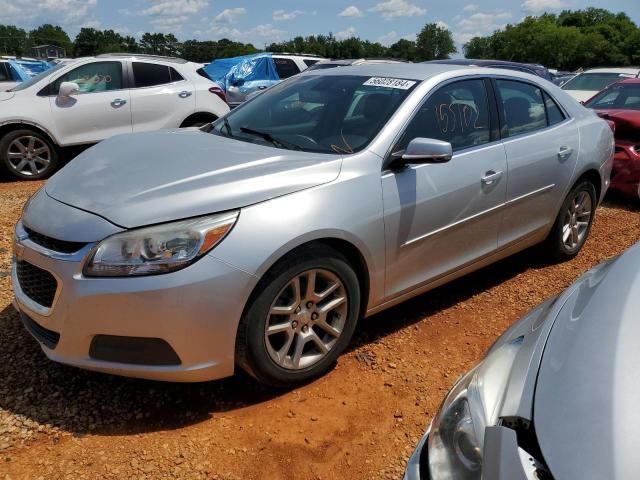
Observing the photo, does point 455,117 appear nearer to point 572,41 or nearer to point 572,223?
point 572,223

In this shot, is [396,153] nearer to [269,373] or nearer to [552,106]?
[269,373]

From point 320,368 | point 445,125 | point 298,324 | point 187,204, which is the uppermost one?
point 445,125

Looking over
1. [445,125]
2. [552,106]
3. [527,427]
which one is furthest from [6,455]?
[552,106]

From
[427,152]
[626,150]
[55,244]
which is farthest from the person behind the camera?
[626,150]

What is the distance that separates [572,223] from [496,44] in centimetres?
9545

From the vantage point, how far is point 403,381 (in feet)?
9.72

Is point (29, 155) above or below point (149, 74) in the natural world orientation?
below

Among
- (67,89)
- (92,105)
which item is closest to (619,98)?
(92,105)

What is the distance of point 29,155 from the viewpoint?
23.3 ft

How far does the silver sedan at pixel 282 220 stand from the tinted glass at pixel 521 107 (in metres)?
0.02

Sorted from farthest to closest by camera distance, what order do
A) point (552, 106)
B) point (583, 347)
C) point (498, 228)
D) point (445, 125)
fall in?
point (552, 106), point (498, 228), point (445, 125), point (583, 347)

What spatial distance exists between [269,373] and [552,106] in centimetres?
310

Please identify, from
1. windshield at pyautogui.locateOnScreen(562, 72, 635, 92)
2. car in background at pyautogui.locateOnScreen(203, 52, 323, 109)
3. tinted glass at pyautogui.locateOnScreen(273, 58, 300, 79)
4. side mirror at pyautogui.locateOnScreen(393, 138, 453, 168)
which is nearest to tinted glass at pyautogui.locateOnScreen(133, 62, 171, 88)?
side mirror at pyautogui.locateOnScreen(393, 138, 453, 168)

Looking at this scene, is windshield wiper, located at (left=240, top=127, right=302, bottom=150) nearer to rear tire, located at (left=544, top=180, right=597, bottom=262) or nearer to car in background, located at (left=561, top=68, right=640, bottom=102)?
rear tire, located at (left=544, top=180, right=597, bottom=262)
